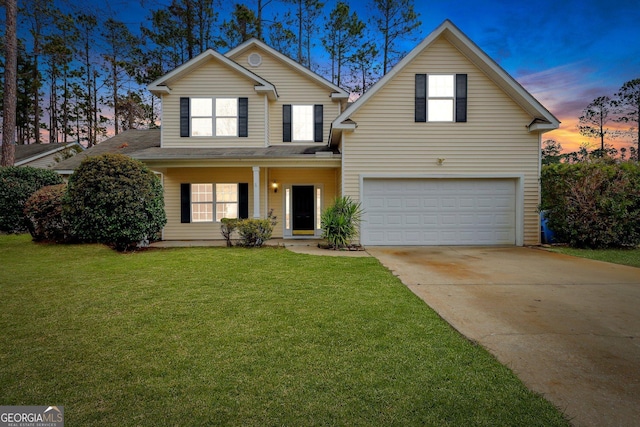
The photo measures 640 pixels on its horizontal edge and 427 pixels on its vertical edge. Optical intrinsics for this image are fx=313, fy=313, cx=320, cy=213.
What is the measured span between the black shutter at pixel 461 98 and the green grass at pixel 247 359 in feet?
24.1

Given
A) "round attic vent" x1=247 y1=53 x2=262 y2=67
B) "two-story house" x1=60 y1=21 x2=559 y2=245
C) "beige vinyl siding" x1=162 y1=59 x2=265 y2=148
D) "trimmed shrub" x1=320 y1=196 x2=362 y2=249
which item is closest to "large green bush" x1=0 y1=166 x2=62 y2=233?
"beige vinyl siding" x1=162 y1=59 x2=265 y2=148

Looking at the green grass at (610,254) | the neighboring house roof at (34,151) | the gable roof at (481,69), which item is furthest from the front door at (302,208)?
the neighboring house roof at (34,151)

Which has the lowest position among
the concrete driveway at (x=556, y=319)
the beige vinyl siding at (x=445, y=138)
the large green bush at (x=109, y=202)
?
the concrete driveway at (x=556, y=319)

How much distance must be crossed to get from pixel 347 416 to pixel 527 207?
10.5 meters

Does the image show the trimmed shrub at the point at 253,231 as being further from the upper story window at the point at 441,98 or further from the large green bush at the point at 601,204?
the large green bush at the point at 601,204

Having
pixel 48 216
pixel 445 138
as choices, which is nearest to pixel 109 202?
pixel 48 216

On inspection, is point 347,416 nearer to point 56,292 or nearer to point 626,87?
point 56,292

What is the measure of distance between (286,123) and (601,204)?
10.6 meters

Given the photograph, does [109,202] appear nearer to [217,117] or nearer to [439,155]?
[217,117]

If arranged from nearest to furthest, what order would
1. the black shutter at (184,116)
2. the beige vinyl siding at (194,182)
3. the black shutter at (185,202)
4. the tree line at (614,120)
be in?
the black shutter at (184,116), the black shutter at (185,202), the beige vinyl siding at (194,182), the tree line at (614,120)

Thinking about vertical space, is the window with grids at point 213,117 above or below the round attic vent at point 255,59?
below

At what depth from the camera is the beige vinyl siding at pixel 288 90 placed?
41.8 feet

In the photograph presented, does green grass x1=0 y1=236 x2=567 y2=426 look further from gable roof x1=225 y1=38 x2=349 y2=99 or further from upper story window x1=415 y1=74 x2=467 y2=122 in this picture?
gable roof x1=225 y1=38 x2=349 y2=99

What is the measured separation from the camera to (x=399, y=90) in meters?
10.1
